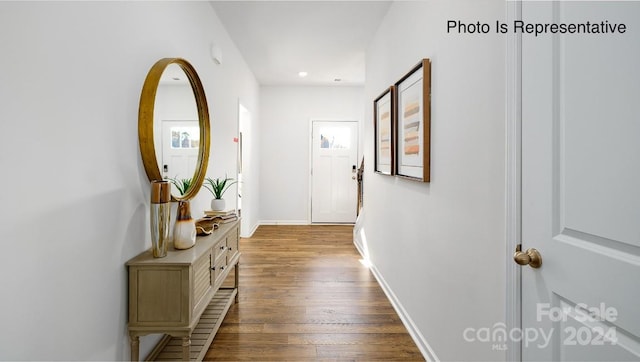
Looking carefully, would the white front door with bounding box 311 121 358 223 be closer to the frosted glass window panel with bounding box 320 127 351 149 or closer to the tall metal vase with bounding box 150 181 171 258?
the frosted glass window panel with bounding box 320 127 351 149

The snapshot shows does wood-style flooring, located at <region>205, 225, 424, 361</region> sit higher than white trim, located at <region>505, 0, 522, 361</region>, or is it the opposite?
white trim, located at <region>505, 0, 522, 361</region>

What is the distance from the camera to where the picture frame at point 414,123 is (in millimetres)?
1891

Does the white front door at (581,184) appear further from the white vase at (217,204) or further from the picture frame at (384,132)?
the white vase at (217,204)

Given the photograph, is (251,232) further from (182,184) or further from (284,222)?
(182,184)

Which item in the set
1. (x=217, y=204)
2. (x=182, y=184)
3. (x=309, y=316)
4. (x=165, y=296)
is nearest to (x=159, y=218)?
(x=165, y=296)

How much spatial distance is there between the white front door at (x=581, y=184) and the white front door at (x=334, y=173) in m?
4.91

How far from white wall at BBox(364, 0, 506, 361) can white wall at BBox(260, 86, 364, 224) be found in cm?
336

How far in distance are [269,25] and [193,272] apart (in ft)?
8.96

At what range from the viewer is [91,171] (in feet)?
4.25

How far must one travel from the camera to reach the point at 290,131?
233 inches

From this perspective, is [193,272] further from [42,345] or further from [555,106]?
[555,106]

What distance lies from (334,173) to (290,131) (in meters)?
1.14

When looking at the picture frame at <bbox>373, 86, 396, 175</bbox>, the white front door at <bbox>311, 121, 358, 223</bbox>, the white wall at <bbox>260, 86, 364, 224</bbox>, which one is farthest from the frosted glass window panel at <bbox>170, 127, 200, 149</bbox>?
the white front door at <bbox>311, 121, 358, 223</bbox>

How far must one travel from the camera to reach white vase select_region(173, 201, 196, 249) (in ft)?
5.57
